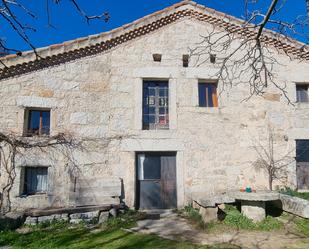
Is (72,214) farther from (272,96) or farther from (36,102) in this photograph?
(272,96)

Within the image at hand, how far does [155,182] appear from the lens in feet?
25.3

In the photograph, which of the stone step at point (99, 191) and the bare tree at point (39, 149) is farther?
the stone step at point (99, 191)

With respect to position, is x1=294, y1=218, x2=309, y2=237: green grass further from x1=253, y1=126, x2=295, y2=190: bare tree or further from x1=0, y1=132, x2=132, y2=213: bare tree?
x1=0, y1=132, x2=132, y2=213: bare tree

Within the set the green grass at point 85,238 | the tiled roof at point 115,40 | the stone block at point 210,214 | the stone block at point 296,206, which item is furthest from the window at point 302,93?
the green grass at point 85,238

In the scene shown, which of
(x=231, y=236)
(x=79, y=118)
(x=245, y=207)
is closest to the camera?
(x=231, y=236)

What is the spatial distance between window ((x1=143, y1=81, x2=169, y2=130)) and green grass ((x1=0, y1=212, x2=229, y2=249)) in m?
3.05

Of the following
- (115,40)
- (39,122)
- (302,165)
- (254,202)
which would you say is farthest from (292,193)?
(39,122)

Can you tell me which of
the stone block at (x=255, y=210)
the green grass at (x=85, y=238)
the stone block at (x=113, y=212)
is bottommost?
A: the green grass at (x=85, y=238)

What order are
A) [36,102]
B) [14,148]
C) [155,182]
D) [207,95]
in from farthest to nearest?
[207,95], [155,182], [36,102], [14,148]

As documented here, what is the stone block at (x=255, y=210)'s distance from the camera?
19.9 feet

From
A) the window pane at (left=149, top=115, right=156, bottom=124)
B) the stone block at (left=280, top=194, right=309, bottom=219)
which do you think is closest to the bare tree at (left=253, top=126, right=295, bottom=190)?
the stone block at (left=280, top=194, right=309, bottom=219)

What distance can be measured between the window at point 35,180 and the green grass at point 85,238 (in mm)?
1152

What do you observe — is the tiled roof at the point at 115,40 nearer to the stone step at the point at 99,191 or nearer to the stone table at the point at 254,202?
the stone step at the point at 99,191

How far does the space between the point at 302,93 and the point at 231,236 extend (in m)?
6.03
